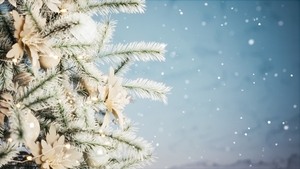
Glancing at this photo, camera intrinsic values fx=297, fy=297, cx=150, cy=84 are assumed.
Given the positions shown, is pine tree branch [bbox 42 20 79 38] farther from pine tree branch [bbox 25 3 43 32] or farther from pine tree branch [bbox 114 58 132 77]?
pine tree branch [bbox 114 58 132 77]

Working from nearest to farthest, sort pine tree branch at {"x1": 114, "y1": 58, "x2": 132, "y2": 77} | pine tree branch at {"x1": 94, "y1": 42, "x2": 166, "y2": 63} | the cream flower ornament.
Result: 1. the cream flower ornament
2. pine tree branch at {"x1": 94, "y1": 42, "x2": 166, "y2": 63}
3. pine tree branch at {"x1": 114, "y1": 58, "x2": 132, "y2": 77}

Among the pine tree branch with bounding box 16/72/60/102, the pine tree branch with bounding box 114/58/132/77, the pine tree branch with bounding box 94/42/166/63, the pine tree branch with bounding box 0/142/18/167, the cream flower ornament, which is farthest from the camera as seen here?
the pine tree branch with bounding box 114/58/132/77

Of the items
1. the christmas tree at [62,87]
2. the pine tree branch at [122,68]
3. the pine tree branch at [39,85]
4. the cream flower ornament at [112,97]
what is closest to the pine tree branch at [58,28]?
the christmas tree at [62,87]

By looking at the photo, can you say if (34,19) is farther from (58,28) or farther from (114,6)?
(114,6)

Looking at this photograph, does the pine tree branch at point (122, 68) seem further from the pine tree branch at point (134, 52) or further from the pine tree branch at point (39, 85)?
the pine tree branch at point (39, 85)

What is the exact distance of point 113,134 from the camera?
37.7 inches

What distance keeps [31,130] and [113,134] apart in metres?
0.25

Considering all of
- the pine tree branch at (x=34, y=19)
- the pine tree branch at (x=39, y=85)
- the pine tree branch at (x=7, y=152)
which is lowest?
the pine tree branch at (x=7, y=152)

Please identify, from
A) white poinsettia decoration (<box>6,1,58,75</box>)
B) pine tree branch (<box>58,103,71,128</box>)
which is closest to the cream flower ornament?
pine tree branch (<box>58,103,71,128</box>)

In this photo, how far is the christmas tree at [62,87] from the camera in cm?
81

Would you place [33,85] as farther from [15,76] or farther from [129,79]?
[129,79]

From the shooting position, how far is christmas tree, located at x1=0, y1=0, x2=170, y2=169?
0.81 m

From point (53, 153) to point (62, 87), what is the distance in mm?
215

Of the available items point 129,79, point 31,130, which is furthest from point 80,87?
point 31,130
